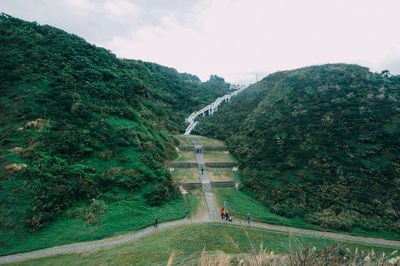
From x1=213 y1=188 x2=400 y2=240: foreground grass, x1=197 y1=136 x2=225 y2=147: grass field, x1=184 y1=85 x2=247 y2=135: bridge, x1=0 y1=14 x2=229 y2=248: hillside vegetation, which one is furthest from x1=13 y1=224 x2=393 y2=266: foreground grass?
x1=184 y1=85 x2=247 y2=135: bridge

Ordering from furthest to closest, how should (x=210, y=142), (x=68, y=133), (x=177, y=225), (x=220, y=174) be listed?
(x=210, y=142) → (x=220, y=174) → (x=68, y=133) → (x=177, y=225)

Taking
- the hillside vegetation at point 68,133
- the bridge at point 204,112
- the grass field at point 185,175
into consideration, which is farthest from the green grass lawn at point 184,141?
the grass field at point 185,175

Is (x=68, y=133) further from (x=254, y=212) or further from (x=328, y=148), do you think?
(x=328, y=148)

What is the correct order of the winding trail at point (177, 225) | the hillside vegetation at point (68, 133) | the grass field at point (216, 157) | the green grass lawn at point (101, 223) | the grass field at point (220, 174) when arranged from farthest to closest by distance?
the grass field at point (216, 157) < the grass field at point (220, 174) < the hillside vegetation at point (68, 133) < the green grass lawn at point (101, 223) < the winding trail at point (177, 225)

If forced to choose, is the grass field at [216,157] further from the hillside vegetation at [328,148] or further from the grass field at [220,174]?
the grass field at [220,174]

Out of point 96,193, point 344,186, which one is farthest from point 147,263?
point 344,186

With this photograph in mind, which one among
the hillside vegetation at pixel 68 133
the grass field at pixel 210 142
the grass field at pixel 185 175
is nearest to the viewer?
the hillside vegetation at pixel 68 133

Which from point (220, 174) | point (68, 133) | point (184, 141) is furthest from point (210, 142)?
point (68, 133)
